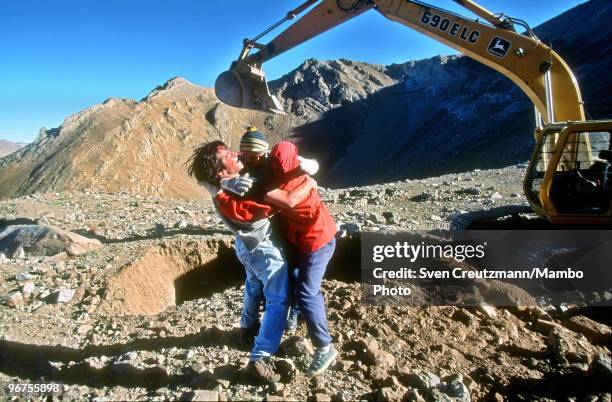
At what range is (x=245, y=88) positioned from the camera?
21.6ft

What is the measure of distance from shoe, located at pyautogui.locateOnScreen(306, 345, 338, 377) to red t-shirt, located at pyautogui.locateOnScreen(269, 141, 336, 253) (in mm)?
642

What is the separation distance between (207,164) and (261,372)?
49.2 inches

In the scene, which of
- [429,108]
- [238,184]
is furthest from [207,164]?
[429,108]

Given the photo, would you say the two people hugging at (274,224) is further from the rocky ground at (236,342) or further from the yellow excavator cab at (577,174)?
the yellow excavator cab at (577,174)

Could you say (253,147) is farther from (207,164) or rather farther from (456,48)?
(456,48)

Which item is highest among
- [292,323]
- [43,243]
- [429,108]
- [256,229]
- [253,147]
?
[429,108]

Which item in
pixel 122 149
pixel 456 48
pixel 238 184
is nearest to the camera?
pixel 238 184

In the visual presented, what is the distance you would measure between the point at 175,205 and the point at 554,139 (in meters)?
6.19

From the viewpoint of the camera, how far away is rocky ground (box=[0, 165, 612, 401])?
253 cm

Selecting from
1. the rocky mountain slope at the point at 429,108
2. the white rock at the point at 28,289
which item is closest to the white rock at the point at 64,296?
the white rock at the point at 28,289

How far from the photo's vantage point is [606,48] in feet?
69.1

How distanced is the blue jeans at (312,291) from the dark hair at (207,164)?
2.27 feet

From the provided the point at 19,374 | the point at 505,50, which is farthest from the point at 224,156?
the point at 505,50

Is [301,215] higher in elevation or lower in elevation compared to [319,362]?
higher
